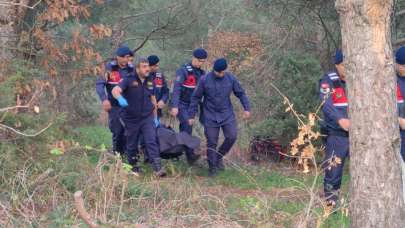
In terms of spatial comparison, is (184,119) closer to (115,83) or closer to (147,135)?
(115,83)

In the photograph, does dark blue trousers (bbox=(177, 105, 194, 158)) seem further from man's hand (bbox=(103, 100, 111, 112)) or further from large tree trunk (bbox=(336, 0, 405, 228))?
large tree trunk (bbox=(336, 0, 405, 228))

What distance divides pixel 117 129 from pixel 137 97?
1636 mm

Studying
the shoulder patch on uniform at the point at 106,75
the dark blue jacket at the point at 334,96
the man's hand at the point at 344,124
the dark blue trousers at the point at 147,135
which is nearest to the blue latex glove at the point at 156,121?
the dark blue trousers at the point at 147,135

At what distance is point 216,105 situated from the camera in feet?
36.3

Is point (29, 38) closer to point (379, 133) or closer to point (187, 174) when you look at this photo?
point (187, 174)

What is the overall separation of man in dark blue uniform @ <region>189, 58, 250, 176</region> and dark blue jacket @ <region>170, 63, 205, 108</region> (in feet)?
1.54

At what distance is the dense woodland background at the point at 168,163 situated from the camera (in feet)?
23.0

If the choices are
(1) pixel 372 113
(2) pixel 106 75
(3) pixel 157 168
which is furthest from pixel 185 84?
(1) pixel 372 113

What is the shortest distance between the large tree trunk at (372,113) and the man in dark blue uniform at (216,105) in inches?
188

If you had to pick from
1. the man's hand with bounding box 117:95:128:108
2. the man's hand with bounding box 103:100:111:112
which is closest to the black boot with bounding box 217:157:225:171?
the man's hand with bounding box 103:100:111:112

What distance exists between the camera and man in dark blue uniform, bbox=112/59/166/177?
1034cm

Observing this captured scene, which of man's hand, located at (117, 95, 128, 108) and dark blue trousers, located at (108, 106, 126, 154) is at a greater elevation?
man's hand, located at (117, 95, 128, 108)

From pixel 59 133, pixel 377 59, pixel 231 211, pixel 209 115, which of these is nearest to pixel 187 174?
pixel 209 115

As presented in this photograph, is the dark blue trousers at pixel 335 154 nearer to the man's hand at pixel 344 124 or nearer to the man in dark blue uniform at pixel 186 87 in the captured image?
the man's hand at pixel 344 124
